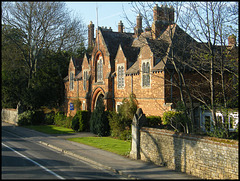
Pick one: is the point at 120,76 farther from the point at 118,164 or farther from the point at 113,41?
the point at 118,164

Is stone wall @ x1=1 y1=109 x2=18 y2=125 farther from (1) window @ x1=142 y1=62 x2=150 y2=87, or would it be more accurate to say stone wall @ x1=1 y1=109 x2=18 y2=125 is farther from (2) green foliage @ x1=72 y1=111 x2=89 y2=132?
(1) window @ x1=142 y1=62 x2=150 y2=87

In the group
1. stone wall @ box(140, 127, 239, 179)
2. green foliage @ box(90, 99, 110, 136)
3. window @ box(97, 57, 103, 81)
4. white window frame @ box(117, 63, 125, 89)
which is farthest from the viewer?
window @ box(97, 57, 103, 81)

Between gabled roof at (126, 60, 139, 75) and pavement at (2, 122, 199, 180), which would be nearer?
pavement at (2, 122, 199, 180)

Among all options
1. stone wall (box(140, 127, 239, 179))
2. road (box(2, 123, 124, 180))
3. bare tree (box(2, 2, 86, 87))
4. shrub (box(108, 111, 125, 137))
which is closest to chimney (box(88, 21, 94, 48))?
bare tree (box(2, 2, 86, 87))

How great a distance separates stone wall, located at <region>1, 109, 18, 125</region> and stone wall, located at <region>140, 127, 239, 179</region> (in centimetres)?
2652

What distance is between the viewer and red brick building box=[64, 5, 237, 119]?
1925 cm

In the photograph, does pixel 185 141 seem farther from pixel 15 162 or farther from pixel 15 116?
pixel 15 116

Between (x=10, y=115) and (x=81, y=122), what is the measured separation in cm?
1569

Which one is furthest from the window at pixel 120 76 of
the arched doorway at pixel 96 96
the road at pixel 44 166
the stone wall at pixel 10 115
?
the stone wall at pixel 10 115

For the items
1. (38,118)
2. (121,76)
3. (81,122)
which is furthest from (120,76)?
(38,118)

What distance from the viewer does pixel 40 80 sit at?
124 ft

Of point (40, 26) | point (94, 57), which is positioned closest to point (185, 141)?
point (94, 57)

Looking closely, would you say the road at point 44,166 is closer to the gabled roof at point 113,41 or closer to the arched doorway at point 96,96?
the arched doorway at point 96,96

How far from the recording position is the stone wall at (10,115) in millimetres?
37219
